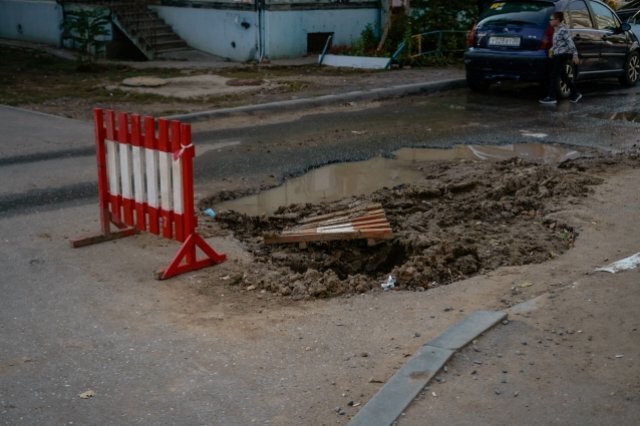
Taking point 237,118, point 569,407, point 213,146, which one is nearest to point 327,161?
point 213,146

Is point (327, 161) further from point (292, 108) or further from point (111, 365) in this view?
point (111, 365)

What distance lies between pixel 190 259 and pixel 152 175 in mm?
780

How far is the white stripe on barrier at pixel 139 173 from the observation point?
7.18 meters

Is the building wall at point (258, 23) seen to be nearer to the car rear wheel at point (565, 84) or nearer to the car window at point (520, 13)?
the car window at point (520, 13)

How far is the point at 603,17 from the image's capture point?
17.5 meters

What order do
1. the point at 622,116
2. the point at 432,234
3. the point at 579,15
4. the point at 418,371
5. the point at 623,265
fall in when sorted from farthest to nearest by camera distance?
1. the point at 579,15
2. the point at 622,116
3. the point at 432,234
4. the point at 623,265
5. the point at 418,371

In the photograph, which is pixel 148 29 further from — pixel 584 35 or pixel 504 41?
pixel 584 35

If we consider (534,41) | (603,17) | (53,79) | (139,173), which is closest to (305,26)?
(53,79)

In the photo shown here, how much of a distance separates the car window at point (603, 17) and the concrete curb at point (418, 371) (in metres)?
13.0

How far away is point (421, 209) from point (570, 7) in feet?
30.3

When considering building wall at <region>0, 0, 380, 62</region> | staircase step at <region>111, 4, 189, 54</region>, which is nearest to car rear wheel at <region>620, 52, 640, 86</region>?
building wall at <region>0, 0, 380, 62</region>

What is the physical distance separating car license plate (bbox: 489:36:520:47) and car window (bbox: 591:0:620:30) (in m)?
2.42

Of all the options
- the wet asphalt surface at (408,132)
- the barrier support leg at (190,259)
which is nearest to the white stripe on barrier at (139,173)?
the barrier support leg at (190,259)

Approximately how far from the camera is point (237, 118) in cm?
1427
